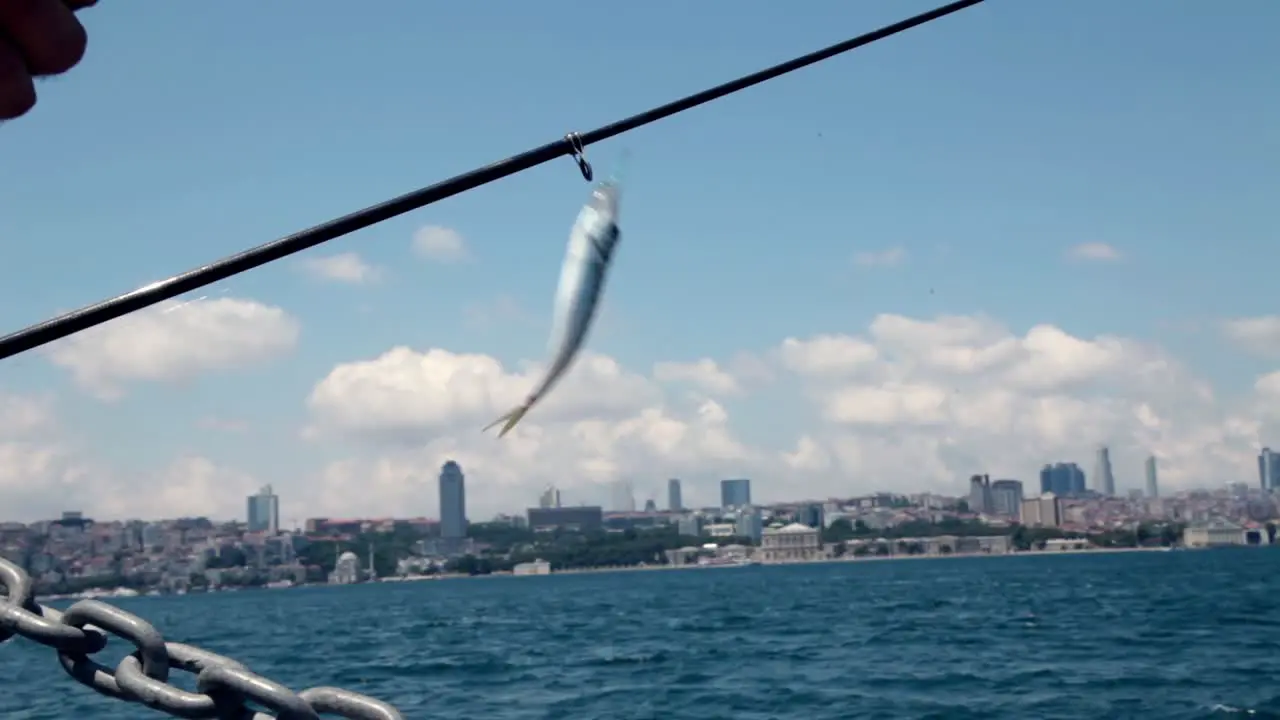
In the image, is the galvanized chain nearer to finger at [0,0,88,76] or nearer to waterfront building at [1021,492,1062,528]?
finger at [0,0,88,76]

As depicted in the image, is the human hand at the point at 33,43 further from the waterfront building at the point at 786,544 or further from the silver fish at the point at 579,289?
the waterfront building at the point at 786,544

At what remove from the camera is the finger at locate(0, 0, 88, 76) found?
1.49 m

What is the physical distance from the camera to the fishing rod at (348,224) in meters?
2.33

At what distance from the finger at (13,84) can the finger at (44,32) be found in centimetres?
1

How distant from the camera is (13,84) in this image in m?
1.58

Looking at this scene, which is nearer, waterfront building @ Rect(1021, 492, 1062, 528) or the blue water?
the blue water

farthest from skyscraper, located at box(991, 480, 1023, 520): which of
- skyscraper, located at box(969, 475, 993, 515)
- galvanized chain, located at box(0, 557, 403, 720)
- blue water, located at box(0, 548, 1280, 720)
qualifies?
galvanized chain, located at box(0, 557, 403, 720)

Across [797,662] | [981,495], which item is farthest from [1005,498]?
[797,662]

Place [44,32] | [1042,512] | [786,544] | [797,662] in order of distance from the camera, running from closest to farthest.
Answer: [44,32]
[797,662]
[786,544]
[1042,512]

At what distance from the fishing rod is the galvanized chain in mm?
882

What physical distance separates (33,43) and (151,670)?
1887 mm

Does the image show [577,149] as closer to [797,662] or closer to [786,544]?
[797,662]

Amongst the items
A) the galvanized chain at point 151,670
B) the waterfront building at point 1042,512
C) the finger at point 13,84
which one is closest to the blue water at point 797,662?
the galvanized chain at point 151,670

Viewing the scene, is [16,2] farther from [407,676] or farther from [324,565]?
[324,565]
